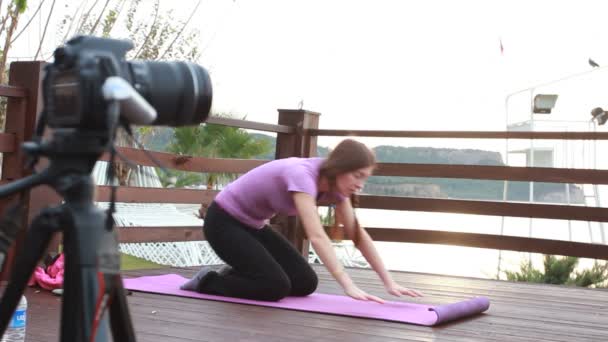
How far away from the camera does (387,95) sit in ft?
33.5

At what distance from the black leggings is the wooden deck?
16 centimetres

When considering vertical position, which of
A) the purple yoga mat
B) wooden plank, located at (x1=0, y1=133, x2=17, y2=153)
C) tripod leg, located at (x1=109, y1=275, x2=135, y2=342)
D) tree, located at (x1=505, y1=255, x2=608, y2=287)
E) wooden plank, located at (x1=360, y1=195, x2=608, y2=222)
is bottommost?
tree, located at (x1=505, y1=255, x2=608, y2=287)

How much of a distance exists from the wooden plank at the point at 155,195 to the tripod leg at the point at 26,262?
9.04ft

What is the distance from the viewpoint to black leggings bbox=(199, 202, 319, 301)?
Answer: 3496 millimetres

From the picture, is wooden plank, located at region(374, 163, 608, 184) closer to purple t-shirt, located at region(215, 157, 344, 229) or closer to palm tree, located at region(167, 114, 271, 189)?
purple t-shirt, located at region(215, 157, 344, 229)

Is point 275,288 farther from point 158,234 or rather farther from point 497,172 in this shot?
point 497,172

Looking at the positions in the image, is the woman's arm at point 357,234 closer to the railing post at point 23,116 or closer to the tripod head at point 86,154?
the railing post at point 23,116

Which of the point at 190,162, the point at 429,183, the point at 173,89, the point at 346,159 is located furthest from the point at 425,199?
the point at 173,89

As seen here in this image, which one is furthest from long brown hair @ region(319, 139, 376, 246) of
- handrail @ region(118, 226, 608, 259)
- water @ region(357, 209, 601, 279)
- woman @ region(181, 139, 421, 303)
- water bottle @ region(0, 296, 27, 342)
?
water @ region(357, 209, 601, 279)

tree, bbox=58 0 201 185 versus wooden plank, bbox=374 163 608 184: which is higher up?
tree, bbox=58 0 201 185

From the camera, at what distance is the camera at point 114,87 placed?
44.2 inches

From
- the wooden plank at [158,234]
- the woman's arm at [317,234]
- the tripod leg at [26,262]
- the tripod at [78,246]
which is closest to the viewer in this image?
the tripod at [78,246]

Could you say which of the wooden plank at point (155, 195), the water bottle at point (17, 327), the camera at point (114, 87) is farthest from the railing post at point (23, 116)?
the camera at point (114, 87)

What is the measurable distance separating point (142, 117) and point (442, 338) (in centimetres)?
197
